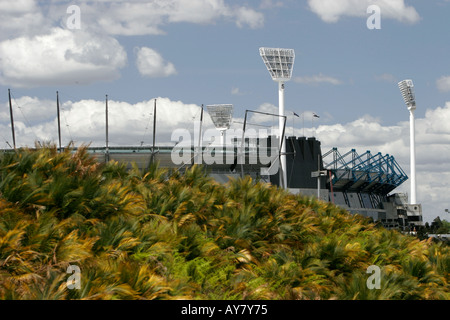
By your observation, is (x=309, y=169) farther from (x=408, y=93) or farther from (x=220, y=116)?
(x=408, y=93)

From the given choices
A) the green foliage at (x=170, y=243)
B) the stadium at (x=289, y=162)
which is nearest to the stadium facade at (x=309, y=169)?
the stadium at (x=289, y=162)

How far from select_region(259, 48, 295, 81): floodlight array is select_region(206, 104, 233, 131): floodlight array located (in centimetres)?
2568

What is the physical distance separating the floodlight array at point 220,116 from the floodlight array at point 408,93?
55.2 m

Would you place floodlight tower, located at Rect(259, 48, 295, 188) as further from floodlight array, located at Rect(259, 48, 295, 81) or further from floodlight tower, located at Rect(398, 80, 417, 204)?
floodlight tower, located at Rect(398, 80, 417, 204)

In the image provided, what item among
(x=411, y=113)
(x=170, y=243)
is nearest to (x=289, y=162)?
(x=411, y=113)

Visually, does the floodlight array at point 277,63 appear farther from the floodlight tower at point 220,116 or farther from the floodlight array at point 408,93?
the floodlight array at point 408,93

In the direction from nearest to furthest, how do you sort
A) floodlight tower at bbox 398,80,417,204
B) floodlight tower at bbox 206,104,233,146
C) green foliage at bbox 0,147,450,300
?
green foliage at bbox 0,147,450,300
floodlight tower at bbox 206,104,233,146
floodlight tower at bbox 398,80,417,204

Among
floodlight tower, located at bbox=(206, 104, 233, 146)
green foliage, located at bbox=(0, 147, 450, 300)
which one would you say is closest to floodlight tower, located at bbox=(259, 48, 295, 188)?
floodlight tower, located at bbox=(206, 104, 233, 146)

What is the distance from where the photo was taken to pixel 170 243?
52.9 feet

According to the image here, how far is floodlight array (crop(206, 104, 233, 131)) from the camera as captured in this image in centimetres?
14262

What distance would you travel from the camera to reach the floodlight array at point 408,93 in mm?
170000

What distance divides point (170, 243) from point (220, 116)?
12820cm

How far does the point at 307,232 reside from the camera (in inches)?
896
